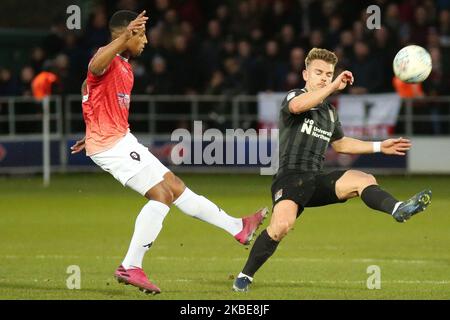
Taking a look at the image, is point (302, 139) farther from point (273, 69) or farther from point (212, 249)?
point (273, 69)

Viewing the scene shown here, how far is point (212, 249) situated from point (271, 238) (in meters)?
3.49

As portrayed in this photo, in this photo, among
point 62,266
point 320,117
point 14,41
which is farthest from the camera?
point 14,41

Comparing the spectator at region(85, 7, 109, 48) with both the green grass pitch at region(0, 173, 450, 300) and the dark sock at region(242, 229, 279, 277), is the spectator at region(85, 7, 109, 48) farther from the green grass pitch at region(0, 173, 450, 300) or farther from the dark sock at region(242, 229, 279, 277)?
the dark sock at region(242, 229, 279, 277)

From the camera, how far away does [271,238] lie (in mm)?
9250

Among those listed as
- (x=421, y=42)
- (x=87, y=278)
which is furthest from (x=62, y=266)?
(x=421, y=42)

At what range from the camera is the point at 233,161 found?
69.1ft

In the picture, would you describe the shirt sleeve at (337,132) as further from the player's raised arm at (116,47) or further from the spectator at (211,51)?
the spectator at (211,51)

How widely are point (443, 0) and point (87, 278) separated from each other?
14.3 metres

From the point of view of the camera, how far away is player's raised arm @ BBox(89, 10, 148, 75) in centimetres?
880

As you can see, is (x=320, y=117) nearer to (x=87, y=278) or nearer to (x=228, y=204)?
(x=87, y=278)

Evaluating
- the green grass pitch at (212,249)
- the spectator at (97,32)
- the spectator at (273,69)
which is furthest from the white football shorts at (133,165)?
the spectator at (97,32)

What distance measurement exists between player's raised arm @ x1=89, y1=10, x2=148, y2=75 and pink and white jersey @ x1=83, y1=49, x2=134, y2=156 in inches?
7.7

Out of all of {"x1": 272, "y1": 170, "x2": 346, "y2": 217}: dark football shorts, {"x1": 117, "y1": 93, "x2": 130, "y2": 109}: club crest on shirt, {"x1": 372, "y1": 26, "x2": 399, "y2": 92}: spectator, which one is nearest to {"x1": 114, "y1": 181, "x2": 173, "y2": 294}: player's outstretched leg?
{"x1": 117, "y1": 93, "x2": 130, "y2": 109}: club crest on shirt

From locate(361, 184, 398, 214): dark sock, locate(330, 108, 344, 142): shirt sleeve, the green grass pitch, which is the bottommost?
the green grass pitch
